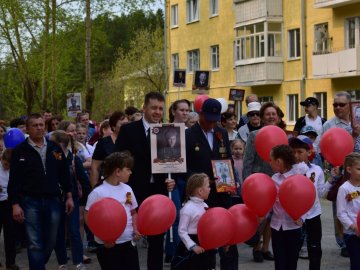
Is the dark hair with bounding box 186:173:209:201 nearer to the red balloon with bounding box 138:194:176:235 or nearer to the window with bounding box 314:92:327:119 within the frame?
the red balloon with bounding box 138:194:176:235

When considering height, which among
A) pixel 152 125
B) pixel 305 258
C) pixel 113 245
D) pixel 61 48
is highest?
pixel 61 48

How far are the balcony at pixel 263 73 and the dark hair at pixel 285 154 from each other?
32.8 m

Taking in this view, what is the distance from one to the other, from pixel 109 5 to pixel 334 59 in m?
10.2

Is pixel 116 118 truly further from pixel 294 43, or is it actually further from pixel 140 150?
pixel 294 43

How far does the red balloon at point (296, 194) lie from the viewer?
783 cm

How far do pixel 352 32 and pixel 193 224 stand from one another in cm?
2881

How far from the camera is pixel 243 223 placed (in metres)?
7.90

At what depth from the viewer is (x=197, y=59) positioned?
49750 mm

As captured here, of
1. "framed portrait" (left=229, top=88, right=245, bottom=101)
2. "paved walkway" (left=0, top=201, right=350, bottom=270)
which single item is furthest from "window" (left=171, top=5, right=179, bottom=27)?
"paved walkway" (left=0, top=201, right=350, bottom=270)

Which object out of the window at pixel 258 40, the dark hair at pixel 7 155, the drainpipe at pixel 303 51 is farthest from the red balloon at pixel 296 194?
the window at pixel 258 40

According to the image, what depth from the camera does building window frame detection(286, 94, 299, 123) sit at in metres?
39.7

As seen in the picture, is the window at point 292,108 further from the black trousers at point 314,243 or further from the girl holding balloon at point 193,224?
the girl holding balloon at point 193,224

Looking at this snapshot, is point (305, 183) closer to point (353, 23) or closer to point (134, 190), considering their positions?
point (134, 190)

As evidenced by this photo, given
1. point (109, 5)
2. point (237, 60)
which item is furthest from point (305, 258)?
point (237, 60)
